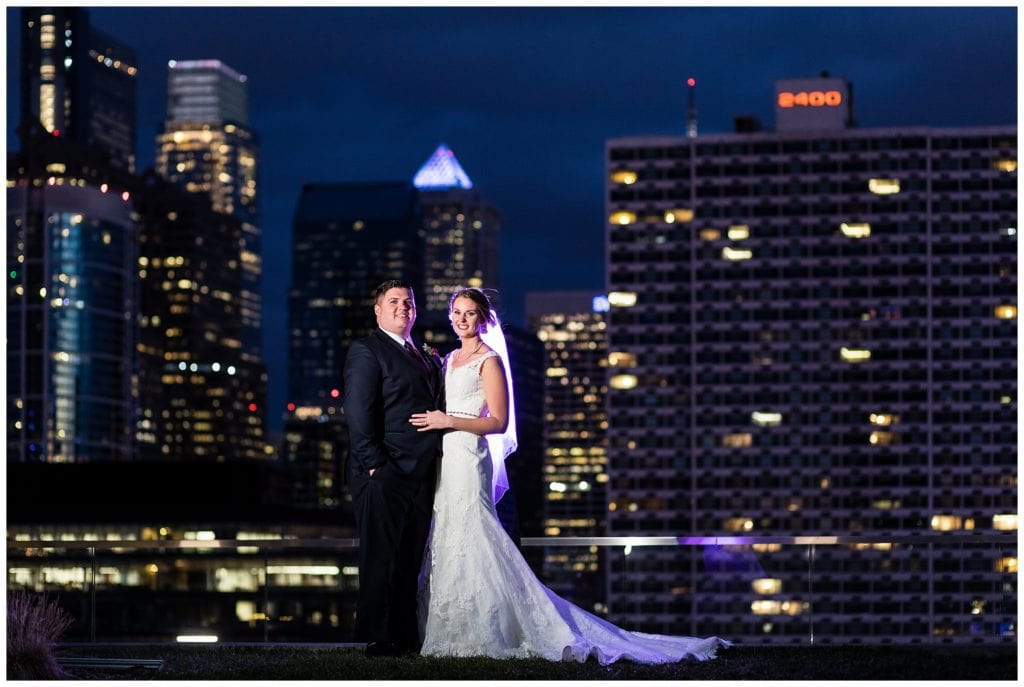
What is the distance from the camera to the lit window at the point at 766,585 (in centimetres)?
1674

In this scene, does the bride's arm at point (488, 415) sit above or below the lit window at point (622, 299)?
below

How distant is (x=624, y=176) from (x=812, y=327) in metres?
27.8

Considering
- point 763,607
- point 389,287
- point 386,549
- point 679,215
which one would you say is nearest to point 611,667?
point 386,549

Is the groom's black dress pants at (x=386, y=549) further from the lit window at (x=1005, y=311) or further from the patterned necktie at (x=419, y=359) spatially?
the lit window at (x=1005, y=311)

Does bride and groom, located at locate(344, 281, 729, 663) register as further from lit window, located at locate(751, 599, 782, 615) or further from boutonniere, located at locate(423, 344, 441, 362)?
lit window, located at locate(751, 599, 782, 615)

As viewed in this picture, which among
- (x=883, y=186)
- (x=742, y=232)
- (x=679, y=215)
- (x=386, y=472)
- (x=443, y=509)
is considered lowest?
(x=443, y=509)

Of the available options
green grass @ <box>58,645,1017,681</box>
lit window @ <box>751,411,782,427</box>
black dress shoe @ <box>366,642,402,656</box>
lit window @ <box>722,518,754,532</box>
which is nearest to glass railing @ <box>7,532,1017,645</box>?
green grass @ <box>58,645,1017,681</box>

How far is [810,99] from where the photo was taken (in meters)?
193

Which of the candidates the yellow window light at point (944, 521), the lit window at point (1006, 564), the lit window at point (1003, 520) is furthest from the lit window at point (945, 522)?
the lit window at point (1006, 564)

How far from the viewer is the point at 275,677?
30.0 feet

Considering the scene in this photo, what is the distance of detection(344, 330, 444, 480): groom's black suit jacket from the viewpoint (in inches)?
374

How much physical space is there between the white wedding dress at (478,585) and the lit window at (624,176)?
182 meters

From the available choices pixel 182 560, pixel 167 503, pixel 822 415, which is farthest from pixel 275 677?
pixel 822 415

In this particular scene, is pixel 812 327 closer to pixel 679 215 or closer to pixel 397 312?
pixel 679 215
